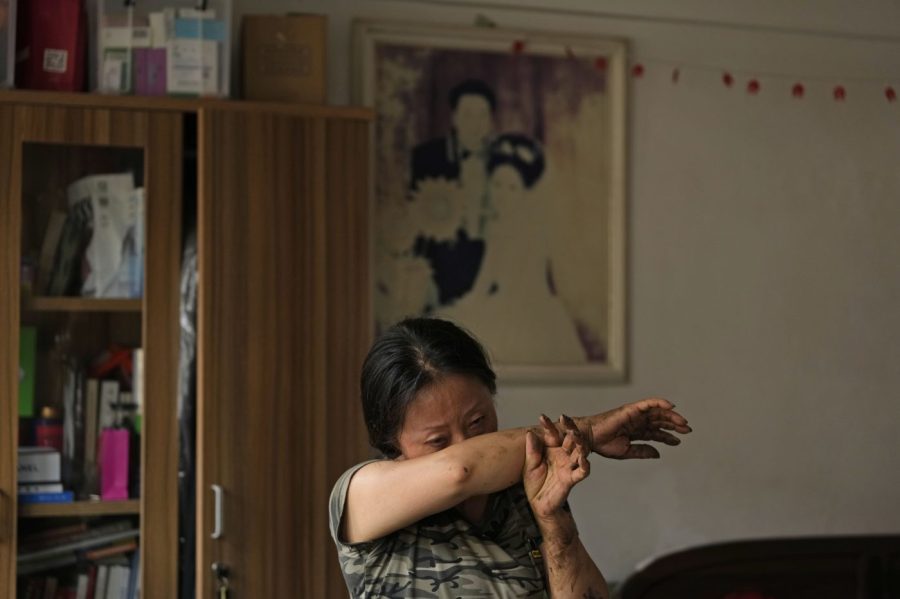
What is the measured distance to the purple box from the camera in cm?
288

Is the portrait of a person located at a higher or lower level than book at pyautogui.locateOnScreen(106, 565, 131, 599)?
higher

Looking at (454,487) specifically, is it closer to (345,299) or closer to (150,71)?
(345,299)

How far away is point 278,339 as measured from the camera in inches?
113

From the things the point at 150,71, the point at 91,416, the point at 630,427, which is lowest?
the point at 91,416

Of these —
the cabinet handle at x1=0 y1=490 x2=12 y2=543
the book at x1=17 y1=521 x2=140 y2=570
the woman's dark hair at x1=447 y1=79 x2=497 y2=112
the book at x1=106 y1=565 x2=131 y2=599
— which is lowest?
the book at x1=106 y1=565 x2=131 y2=599

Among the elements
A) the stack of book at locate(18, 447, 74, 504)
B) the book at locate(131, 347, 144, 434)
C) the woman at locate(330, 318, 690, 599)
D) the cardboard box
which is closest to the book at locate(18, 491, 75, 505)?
the stack of book at locate(18, 447, 74, 504)

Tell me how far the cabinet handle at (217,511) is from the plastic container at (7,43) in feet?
3.42

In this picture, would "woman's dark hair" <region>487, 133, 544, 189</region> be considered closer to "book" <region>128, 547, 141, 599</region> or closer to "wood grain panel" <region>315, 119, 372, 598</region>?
"wood grain panel" <region>315, 119, 372, 598</region>

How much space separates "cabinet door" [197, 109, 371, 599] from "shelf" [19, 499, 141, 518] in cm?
18

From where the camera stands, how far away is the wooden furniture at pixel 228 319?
2.80 metres

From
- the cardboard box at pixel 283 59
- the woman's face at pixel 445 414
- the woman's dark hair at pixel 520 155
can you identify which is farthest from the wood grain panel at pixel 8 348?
the woman's face at pixel 445 414

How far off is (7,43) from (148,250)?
0.57 metres

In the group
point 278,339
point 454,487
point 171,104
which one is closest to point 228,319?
point 278,339

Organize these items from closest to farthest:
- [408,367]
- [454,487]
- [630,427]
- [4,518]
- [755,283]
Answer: [454,487]
[408,367]
[630,427]
[4,518]
[755,283]
